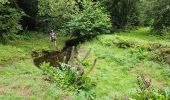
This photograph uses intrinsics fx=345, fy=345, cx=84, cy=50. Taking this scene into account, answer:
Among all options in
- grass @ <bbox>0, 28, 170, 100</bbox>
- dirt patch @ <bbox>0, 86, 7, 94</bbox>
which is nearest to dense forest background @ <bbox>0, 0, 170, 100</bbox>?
grass @ <bbox>0, 28, 170, 100</bbox>

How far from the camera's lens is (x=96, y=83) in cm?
1725

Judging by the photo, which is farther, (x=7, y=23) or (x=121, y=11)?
(x=121, y=11)

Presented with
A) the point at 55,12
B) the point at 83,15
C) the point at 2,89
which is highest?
the point at 55,12

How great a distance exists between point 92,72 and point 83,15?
36.8 ft

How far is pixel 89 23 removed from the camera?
2930 centimetres

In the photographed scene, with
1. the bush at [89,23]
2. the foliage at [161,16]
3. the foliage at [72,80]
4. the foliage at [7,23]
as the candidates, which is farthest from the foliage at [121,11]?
the foliage at [72,80]

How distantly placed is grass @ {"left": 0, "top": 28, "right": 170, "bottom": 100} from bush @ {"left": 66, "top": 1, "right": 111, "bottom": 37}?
116 centimetres

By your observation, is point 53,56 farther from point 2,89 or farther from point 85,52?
point 2,89

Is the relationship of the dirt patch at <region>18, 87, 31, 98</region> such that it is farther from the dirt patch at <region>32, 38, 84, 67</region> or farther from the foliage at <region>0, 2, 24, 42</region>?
the foliage at <region>0, 2, 24, 42</region>

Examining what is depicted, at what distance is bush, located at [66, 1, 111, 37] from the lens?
29.4 m

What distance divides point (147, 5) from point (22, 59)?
14.3 meters

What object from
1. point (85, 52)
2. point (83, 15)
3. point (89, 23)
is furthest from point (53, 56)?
point (83, 15)

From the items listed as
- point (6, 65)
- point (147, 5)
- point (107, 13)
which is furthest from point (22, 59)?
point (147, 5)

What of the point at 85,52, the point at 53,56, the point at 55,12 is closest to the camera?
the point at 85,52
